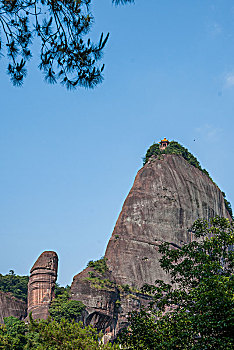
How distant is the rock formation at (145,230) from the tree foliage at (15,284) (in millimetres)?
11828

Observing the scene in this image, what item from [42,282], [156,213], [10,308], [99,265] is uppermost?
[156,213]

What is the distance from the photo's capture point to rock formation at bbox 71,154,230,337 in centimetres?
3762

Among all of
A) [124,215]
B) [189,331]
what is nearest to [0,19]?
[189,331]

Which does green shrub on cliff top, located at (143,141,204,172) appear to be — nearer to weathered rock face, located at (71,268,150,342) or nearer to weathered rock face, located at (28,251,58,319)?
weathered rock face, located at (71,268,150,342)

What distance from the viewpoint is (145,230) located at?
48.2 meters

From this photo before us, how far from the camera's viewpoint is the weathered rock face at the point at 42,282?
35125 mm

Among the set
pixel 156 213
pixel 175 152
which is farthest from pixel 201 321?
pixel 175 152

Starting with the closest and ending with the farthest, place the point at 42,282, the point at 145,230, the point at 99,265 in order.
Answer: the point at 42,282
the point at 99,265
the point at 145,230

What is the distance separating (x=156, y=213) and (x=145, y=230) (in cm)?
288

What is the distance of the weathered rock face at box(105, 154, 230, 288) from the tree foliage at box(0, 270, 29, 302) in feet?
38.4

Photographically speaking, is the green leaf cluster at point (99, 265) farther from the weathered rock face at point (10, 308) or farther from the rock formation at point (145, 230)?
the weathered rock face at point (10, 308)

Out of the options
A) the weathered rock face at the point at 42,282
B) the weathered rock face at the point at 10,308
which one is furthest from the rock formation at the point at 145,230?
the weathered rock face at the point at 10,308

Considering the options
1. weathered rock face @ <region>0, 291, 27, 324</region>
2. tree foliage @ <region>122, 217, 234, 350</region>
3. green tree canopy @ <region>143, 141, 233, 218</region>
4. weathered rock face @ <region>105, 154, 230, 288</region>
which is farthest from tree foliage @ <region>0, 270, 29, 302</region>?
tree foliage @ <region>122, 217, 234, 350</region>

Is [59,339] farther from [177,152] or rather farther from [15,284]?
[177,152]
